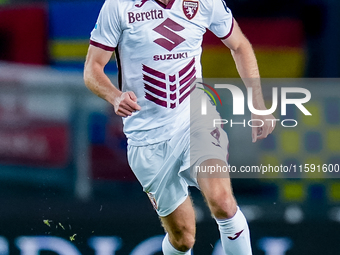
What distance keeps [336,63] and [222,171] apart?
1.30 m

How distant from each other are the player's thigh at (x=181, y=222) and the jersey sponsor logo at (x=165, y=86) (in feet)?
1.91

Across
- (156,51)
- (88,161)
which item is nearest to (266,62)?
(156,51)

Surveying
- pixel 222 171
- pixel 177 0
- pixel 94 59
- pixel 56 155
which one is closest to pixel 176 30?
pixel 177 0

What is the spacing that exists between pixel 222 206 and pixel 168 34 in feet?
3.11

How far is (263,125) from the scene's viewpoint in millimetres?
2730

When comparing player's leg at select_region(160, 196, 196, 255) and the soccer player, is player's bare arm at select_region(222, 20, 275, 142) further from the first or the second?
player's leg at select_region(160, 196, 196, 255)

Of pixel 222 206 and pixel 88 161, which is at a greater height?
pixel 222 206

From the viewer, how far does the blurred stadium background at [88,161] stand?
331 cm

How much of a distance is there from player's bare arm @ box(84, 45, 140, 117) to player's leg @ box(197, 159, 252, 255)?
0.50 meters

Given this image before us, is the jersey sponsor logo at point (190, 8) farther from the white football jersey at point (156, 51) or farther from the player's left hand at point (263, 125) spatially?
the player's left hand at point (263, 125)

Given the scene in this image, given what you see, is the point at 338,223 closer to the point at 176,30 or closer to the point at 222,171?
the point at 222,171

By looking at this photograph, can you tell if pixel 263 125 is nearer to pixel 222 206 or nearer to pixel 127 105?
pixel 222 206

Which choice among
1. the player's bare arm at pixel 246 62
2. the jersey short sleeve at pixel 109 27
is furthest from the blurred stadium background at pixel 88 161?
the jersey short sleeve at pixel 109 27

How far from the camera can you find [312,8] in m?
3.24
